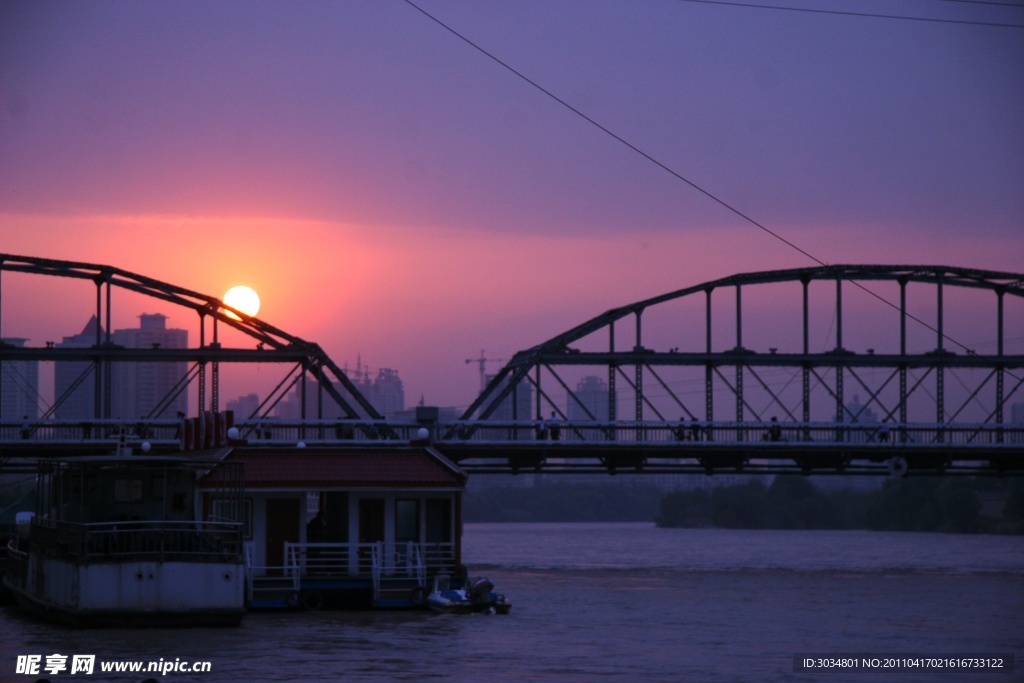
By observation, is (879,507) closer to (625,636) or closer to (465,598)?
(465,598)

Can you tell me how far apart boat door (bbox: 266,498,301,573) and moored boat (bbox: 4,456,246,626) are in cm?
405

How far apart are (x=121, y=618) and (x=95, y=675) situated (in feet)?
20.7

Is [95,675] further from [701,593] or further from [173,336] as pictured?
[173,336]

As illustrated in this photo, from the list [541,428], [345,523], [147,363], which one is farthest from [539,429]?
[147,363]

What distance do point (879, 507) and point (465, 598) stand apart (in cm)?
13151

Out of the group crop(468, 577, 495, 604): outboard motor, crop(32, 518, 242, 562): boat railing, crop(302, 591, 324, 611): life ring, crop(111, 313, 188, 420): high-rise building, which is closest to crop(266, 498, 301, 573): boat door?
crop(302, 591, 324, 611): life ring

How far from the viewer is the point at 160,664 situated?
32.8 metres

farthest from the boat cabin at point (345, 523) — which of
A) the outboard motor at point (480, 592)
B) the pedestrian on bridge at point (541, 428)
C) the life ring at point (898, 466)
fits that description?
the life ring at point (898, 466)

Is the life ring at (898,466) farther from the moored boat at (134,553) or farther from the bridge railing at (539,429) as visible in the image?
the moored boat at (134,553)

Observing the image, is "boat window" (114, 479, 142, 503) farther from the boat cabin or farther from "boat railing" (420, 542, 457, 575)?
"boat railing" (420, 542, 457, 575)

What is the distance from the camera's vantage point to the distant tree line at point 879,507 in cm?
15838

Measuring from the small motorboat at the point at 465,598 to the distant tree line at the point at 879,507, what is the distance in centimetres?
9847

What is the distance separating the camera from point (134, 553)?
38375 mm

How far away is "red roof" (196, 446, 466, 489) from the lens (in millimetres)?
47031
